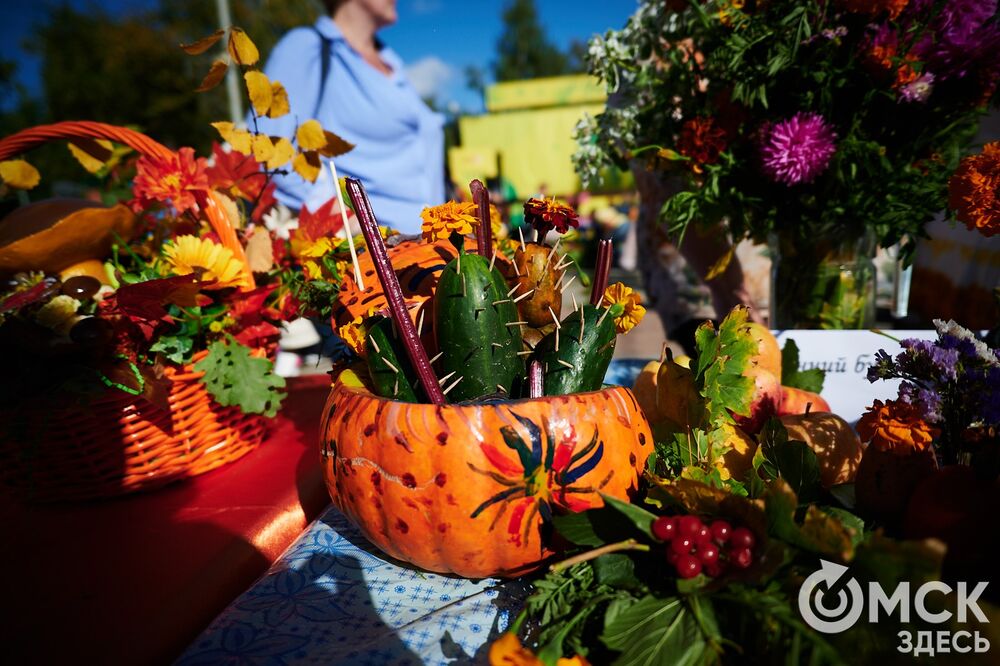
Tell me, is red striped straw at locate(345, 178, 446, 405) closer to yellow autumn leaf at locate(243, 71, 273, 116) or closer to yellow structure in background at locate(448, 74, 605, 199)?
yellow autumn leaf at locate(243, 71, 273, 116)

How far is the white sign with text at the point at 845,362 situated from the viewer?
1046 millimetres

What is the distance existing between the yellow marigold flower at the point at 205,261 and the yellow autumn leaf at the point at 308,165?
0.23 meters

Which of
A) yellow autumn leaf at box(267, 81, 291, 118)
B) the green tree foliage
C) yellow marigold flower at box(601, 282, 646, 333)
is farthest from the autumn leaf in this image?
the green tree foliage

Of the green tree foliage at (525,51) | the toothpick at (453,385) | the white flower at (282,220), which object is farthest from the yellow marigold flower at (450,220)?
the green tree foliage at (525,51)

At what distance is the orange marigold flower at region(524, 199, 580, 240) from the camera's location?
2.57ft

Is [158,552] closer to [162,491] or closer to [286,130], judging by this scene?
[162,491]

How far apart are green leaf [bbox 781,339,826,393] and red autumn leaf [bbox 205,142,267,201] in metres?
1.05

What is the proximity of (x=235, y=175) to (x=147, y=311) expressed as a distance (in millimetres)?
463

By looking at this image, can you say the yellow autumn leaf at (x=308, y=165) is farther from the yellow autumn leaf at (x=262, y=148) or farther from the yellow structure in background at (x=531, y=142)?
the yellow structure in background at (x=531, y=142)

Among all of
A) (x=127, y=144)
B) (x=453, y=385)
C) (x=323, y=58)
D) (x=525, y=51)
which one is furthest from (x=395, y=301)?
(x=525, y=51)

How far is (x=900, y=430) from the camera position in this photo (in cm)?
62

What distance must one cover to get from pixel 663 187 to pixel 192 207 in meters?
1.32

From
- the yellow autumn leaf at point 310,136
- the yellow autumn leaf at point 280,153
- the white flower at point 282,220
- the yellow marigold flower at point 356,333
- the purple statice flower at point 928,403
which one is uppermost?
the yellow autumn leaf at point 310,136

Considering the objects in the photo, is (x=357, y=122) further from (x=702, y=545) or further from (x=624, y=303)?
(x=702, y=545)
